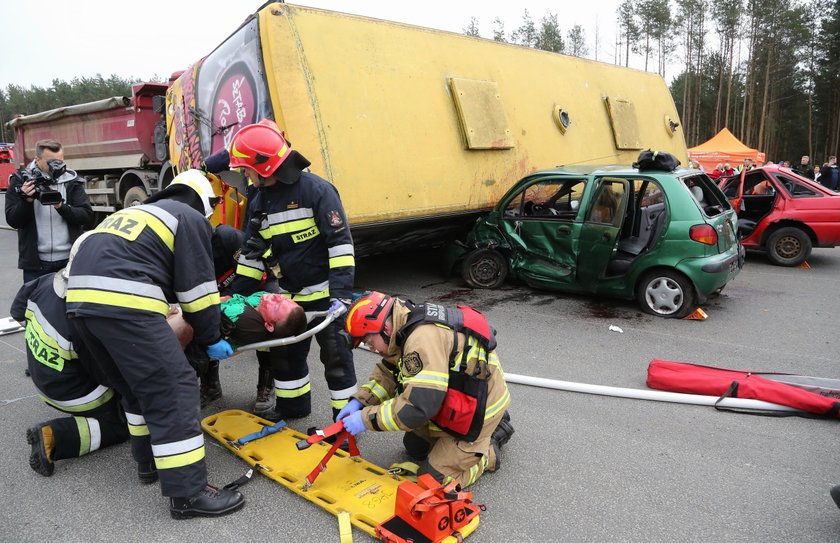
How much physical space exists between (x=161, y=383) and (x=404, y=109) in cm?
440

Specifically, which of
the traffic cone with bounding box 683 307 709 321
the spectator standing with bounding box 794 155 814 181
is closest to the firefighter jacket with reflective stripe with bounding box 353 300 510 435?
the traffic cone with bounding box 683 307 709 321

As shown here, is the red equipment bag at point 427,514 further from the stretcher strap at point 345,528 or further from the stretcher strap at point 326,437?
the stretcher strap at point 326,437

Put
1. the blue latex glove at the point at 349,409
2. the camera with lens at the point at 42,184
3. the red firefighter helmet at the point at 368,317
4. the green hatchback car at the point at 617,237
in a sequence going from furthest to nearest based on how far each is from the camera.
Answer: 1. the green hatchback car at the point at 617,237
2. the camera with lens at the point at 42,184
3. the blue latex glove at the point at 349,409
4. the red firefighter helmet at the point at 368,317

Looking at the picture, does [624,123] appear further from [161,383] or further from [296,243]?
[161,383]

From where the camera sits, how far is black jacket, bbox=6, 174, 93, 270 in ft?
14.8

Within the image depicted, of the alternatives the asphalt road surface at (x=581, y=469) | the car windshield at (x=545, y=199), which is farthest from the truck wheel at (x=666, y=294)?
the car windshield at (x=545, y=199)

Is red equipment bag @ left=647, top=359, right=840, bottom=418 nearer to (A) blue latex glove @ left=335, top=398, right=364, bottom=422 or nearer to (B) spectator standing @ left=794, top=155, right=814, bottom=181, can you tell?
(A) blue latex glove @ left=335, top=398, right=364, bottom=422

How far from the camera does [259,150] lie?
10.3 feet

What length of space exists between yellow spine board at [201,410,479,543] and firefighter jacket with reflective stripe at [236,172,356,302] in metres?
0.86

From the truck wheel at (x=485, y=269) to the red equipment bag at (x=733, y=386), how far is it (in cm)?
304

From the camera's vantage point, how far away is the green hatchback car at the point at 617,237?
5613 mm

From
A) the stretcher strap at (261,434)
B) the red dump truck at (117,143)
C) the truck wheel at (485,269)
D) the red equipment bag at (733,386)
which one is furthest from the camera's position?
the red dump truck at (117,143)

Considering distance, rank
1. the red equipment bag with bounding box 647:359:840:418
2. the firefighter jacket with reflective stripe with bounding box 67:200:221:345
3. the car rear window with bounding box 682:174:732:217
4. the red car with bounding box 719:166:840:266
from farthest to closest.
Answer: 1. the red car with bounding box 719:166:840:266
2. the car rear window with bounding box 682:174:732:217
3. the red equipment bag with bounding box 647:359:840:418
4. the firefighter jacket with reflective stripe with bounding box 67:200:221:345

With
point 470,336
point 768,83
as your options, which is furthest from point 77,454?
point 768,83
